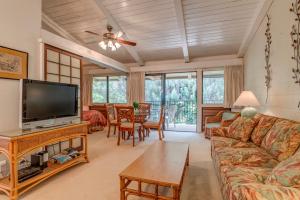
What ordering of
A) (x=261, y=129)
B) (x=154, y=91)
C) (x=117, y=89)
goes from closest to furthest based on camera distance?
(x=261, y=129) → (x=154, y=91) → (x=117, y=89)

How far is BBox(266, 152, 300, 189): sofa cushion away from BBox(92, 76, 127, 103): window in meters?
6.16

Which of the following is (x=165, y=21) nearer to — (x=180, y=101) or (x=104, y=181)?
(x=104, y=181)

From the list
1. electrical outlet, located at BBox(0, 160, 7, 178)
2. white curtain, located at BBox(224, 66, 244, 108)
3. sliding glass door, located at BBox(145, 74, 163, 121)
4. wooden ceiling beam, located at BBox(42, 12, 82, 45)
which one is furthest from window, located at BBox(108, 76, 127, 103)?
electrical outlet, located at BBox(0, 160, 7, 178)

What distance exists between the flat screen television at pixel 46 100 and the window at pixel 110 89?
13.3 ft

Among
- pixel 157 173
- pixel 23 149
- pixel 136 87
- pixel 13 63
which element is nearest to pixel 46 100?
pixel 13 63

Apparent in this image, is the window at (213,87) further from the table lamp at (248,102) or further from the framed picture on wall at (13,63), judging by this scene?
the framed picture on wall at (13,63)

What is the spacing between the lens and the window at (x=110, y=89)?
7193 mm

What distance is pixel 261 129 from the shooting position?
8.01 feet

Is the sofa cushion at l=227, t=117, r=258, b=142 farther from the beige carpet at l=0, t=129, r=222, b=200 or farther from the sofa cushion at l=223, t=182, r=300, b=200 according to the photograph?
the sofa cushion at l=223, t=182, r=300, b=200

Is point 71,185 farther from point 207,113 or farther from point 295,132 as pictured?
point 207,113

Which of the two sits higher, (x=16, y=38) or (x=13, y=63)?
(x=16, y=38)

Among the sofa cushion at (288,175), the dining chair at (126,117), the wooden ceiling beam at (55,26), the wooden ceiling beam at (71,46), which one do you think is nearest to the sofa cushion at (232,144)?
the sofa cushion at (288,175)

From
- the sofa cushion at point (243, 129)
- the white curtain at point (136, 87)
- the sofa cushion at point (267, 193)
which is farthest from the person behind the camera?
the white curtain at point (136, 87)

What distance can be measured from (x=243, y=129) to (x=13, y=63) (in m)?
3.49
